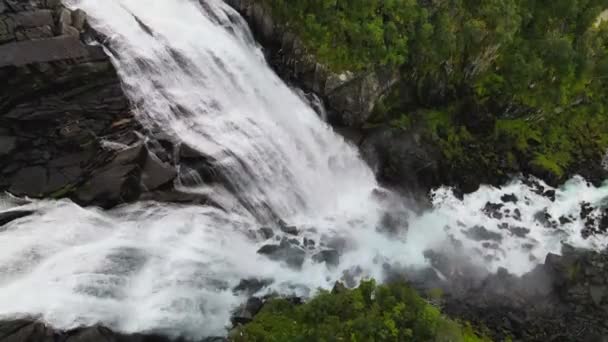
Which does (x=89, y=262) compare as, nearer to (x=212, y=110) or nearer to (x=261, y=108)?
(x=212, y=110)

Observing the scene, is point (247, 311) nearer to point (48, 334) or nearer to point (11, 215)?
point (48, 334)

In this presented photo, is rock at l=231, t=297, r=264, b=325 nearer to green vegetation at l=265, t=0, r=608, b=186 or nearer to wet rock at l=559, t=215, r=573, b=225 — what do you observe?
green vegetation at l=265, t=0, r=608, b=186

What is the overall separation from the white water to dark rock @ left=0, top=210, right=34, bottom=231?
17 centimetres

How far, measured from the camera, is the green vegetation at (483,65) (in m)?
23.1

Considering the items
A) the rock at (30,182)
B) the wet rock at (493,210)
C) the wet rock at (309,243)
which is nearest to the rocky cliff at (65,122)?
the rock at (30,182)

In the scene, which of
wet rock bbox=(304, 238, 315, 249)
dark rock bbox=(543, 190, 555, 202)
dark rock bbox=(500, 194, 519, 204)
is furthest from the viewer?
dark rock bbox=(543, 190, 555, 202)

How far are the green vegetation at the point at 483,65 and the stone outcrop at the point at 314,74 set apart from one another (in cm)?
41

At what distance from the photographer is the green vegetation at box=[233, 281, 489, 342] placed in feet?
36.7

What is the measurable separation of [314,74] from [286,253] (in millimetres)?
9435

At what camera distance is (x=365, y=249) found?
64.5ft

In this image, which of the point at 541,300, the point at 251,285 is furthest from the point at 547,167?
the point at 251,285

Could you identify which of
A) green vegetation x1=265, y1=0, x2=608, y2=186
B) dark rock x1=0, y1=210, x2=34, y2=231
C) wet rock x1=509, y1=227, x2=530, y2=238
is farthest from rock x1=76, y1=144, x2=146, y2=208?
wet rock x1=509, y1=227, x2=530, y2=238

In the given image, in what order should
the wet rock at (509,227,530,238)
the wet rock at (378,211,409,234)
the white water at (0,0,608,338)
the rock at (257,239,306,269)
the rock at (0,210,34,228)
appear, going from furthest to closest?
1. the wet rock at (509,227,530,238)
2. the wet rock at (378,211,409,234)
3. the rock at (257,239,306,269)
4. the rock at (0,210,34,228)
5. the white water at (0,0,608,338)

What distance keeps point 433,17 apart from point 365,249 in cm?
1189
